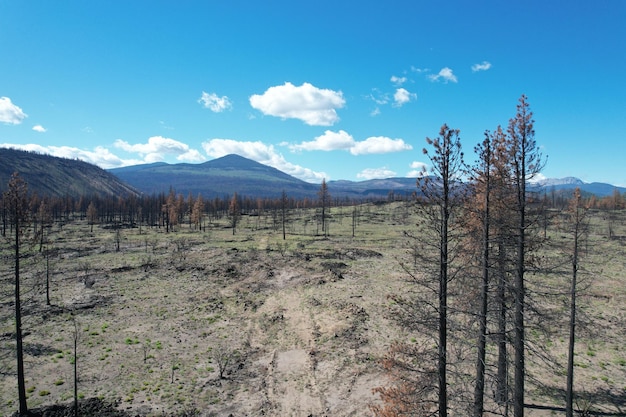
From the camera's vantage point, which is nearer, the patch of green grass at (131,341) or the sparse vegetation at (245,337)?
the sparse vegetation at (245,337)

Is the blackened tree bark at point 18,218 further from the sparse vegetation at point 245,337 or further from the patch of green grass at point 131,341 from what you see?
the patch of green grass at point 131,341

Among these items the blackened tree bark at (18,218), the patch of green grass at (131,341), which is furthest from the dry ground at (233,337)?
the blackened tree bark at (18,218)

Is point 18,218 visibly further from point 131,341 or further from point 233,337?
point 233,337

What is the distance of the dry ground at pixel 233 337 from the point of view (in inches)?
769

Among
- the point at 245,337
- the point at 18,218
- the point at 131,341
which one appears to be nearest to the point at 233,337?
the point at 245,337

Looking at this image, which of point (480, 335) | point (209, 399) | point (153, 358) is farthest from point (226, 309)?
point (480, 335)

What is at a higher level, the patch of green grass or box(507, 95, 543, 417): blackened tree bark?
box(507, 95, 543, 417): blackened tree bark

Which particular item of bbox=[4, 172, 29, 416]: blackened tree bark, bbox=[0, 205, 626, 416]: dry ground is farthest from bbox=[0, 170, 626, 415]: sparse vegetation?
bbox=[4, 172, 29, 416]: blackened tree bark

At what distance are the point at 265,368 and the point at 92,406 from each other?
1029 cm

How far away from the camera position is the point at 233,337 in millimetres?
28484

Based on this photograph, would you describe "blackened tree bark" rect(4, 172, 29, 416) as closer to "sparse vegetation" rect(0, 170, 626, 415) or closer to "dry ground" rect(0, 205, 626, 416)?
"dry ground" rect(0, 205, 626, 416)

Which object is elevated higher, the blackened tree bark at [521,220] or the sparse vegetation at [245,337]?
the blackened tree bark at [521,220]

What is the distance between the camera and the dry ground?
19.5 metres

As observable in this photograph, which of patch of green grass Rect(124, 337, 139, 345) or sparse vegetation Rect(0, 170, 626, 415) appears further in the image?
patch of green grass Rect(124, 337, 139, 345)
